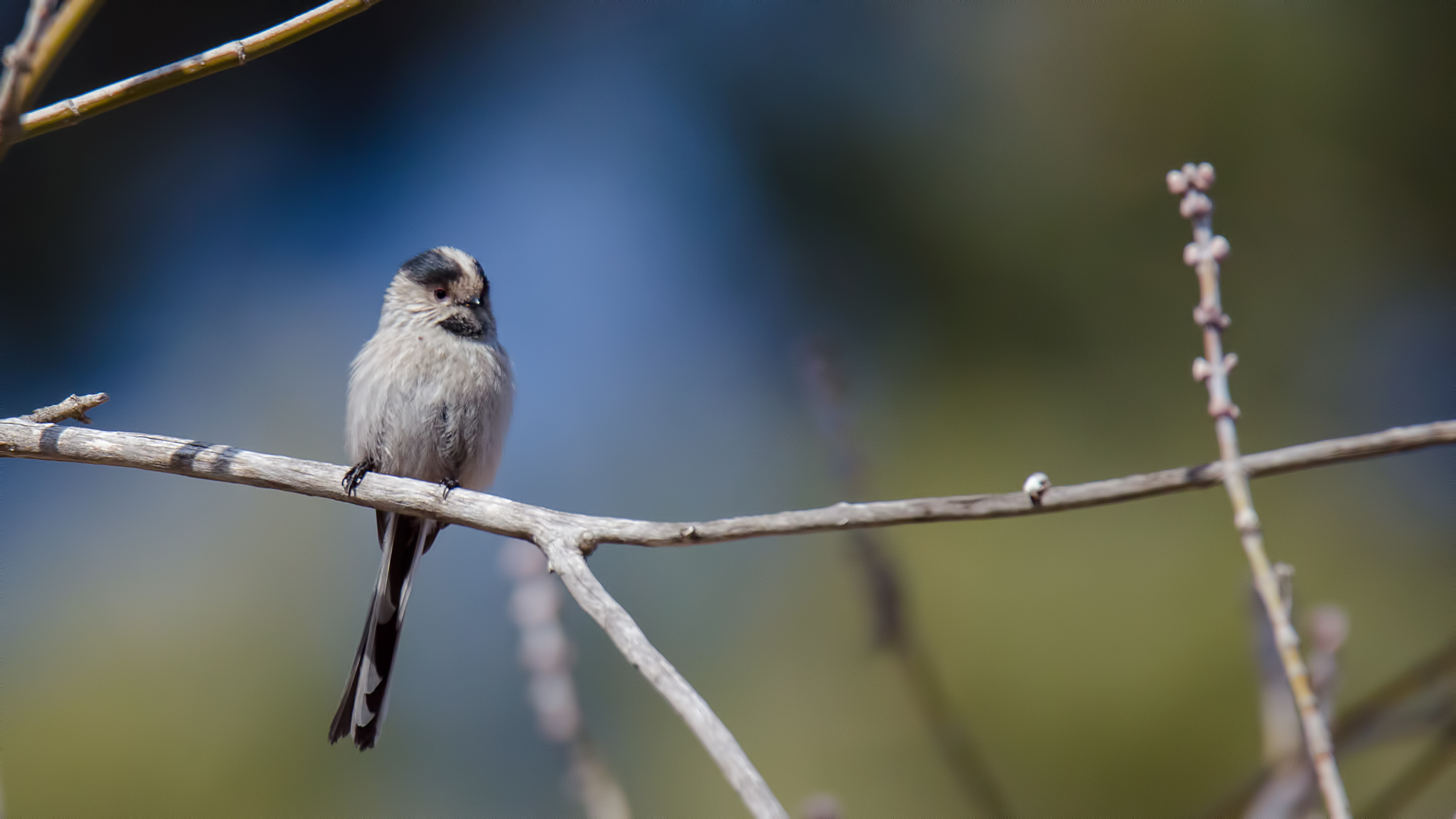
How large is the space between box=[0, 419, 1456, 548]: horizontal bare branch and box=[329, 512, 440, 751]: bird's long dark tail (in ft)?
2.15

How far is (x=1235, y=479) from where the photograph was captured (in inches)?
40.1

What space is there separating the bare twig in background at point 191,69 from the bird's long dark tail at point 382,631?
1.60m

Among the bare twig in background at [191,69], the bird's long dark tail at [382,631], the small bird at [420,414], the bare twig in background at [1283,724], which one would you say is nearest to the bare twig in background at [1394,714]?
the bare twig in background at [1283,724]

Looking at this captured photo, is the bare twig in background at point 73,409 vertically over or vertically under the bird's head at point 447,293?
under

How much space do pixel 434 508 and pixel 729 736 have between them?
3.60ft

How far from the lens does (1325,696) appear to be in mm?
1419

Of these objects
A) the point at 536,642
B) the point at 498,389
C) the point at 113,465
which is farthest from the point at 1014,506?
the point at 498,389

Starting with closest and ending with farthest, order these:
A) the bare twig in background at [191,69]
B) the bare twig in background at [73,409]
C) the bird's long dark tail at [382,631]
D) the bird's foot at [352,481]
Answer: the bare twig in background at [191,69] → the bare twig in background at [73,409] → the bird's foot at [352,481] → the bird's long dark tail at [382,631]

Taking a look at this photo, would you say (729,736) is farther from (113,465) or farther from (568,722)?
(113,465)

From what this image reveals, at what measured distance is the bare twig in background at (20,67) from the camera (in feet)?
3.68

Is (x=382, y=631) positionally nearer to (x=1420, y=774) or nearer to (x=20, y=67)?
(x=20, y=67)

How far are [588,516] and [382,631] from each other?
1.87 m

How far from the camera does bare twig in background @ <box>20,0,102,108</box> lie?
1142mm

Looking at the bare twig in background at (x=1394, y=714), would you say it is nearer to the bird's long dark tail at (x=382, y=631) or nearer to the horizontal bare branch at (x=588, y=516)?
the horizontal bare branch at (x=588, y=516)
